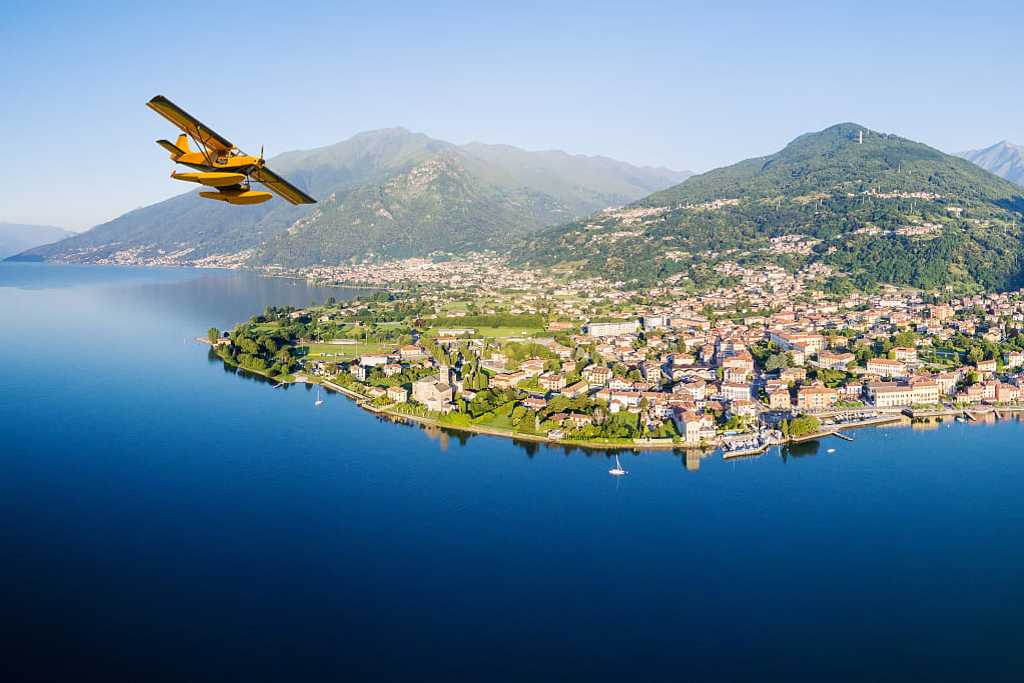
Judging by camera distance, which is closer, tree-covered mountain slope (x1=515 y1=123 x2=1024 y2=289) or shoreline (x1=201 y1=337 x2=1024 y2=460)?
shoreline (x1=201 y1=337 x2=1024 y2=460)

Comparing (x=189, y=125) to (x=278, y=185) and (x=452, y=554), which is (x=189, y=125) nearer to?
(x=278, y=185)

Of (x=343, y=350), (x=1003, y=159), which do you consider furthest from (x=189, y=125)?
(x=1003, y=159)

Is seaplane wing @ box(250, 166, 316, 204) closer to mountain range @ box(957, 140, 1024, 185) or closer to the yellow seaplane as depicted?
the yellow seaplane

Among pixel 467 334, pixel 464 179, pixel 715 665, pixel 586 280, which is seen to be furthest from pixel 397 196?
pixel 715 665

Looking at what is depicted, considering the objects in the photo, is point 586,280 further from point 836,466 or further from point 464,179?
point 464,179

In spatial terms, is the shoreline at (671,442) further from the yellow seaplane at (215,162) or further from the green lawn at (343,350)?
the yellow seaplane at (215,162)

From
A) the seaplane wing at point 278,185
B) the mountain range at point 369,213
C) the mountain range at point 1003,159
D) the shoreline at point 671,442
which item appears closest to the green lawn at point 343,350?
the shoreline at point 671,442

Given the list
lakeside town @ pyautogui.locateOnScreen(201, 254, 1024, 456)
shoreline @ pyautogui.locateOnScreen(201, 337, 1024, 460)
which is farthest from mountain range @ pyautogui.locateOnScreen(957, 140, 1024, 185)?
shoreline @ pyautogui.locateOnScreen(201, 337, 1024, 460)
